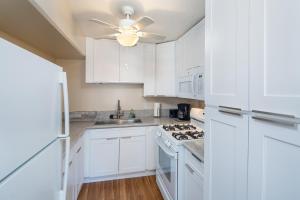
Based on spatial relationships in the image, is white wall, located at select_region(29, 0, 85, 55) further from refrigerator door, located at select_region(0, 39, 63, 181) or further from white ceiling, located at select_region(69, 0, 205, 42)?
refrigerator door, located at select_region(0, 39, 63, 181)

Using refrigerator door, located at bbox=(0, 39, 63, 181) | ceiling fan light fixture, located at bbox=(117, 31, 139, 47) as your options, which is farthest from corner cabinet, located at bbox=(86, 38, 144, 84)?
refrigerator door, located at bbox=(0, 39, 63, 181)

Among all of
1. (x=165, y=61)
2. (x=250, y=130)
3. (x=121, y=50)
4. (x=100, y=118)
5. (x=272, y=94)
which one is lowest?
(x=100, y=118)

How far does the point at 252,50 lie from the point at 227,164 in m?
0.59

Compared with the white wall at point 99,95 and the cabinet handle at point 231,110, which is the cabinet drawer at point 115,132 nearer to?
the white wall at point 99,95

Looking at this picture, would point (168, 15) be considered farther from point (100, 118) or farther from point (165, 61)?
point (100, 118)

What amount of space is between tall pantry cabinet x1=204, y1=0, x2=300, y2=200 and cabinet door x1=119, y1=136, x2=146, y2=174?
66.5 inches

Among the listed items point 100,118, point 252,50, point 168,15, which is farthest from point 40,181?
point 100,118

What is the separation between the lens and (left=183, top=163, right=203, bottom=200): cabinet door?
1390 millimetres

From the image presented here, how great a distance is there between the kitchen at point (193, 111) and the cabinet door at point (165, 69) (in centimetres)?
28

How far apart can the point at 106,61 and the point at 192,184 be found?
7.25ft

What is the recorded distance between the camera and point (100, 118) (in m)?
3.06

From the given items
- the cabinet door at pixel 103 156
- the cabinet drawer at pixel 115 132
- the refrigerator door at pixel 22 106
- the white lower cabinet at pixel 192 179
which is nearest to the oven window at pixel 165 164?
the white lower cabinet at pixel 192 179

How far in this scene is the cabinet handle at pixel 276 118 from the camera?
0.55 meters

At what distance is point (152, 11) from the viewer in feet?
6.13
